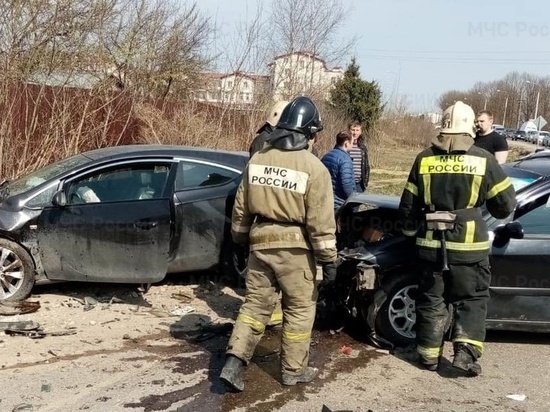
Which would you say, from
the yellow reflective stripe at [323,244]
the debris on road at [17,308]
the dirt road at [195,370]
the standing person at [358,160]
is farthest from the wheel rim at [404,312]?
the standing person at [358,160]

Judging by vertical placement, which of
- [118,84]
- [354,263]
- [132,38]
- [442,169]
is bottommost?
[354,263]

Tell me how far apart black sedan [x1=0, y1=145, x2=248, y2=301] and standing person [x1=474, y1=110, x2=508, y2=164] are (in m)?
2.89

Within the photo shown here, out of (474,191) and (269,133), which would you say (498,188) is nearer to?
(474,191)

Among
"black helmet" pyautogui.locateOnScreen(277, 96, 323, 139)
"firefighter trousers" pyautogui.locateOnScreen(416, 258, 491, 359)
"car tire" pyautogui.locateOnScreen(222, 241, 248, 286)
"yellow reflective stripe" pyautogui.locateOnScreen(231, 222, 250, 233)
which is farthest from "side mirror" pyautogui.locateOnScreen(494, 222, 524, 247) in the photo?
"car tire" pyautogui.locateOnScreen(222, 241, 248, 286)

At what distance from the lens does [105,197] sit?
18.9 feet

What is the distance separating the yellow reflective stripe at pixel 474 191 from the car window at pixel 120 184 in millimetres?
2894

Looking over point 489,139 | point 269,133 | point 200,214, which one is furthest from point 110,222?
point 489,139

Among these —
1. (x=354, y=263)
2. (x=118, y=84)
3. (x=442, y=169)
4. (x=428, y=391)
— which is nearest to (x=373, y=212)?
(x=354, y=263)

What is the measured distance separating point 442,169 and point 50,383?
306cm

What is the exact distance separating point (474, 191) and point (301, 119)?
1.34 m

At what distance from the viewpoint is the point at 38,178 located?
592 cm

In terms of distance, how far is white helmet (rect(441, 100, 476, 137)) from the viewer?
441 cm

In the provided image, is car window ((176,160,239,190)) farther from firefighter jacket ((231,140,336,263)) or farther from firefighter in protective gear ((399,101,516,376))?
firefighter in protective gear ((399,101,516,376))

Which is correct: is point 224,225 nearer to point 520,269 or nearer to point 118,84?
point 520,269
